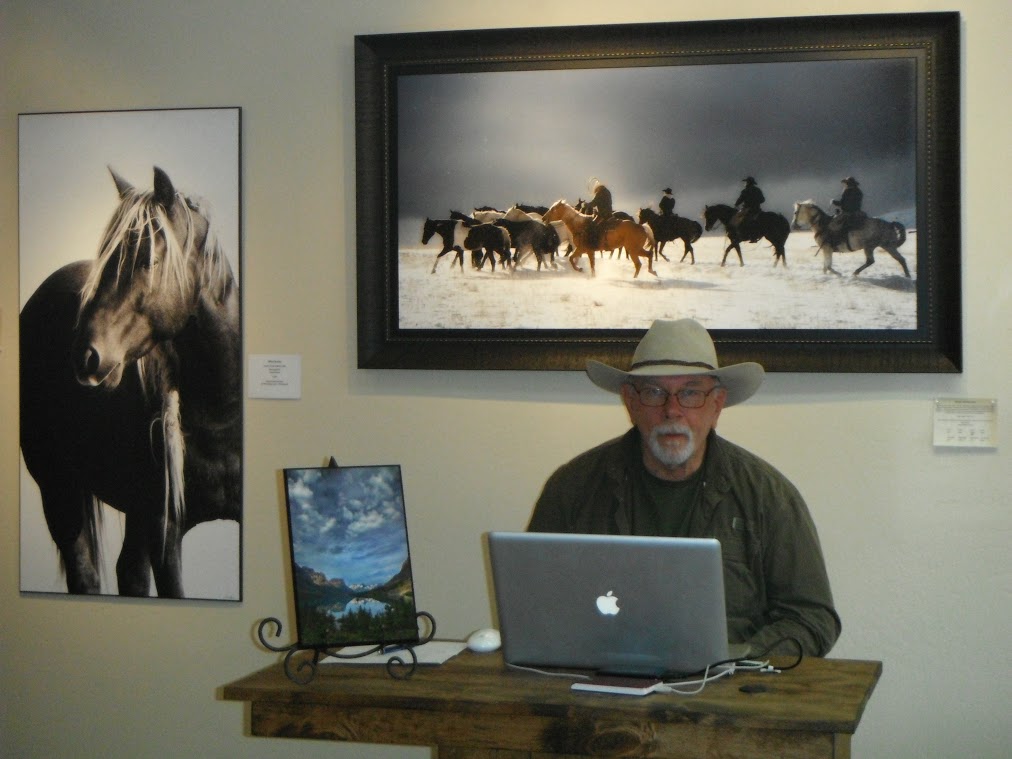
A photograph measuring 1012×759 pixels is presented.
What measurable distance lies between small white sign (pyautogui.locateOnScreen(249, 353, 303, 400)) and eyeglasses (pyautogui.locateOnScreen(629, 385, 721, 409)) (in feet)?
3.66

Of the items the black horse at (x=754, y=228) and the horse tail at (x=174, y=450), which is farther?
the horse tail at (x=174, y=450)

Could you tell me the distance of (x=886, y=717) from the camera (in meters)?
3.25

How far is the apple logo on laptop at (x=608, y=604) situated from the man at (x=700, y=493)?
522mm

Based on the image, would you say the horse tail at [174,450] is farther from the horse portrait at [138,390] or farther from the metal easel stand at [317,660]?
the metal easel stand at [317,660]

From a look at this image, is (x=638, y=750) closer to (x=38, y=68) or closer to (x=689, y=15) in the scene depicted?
(x=689, y=15)

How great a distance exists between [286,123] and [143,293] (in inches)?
25.9

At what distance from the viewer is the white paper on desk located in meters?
2.36

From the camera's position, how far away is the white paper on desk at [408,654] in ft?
7.75

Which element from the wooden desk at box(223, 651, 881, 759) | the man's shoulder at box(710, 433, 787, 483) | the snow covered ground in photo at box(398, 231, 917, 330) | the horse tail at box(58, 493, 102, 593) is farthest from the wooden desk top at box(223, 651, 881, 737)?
the horse tail at box(58, 493, 102, 593)

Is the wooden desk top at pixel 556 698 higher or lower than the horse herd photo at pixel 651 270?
lower

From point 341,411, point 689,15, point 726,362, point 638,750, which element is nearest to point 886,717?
point 726,362

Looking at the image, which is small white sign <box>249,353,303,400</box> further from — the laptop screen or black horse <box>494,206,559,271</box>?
the laptop screen

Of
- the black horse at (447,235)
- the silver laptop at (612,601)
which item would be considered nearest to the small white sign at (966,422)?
the silver laptop at (612,601)

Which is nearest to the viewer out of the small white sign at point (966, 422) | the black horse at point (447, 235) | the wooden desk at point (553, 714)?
the wooden desk at point (553, 714)
